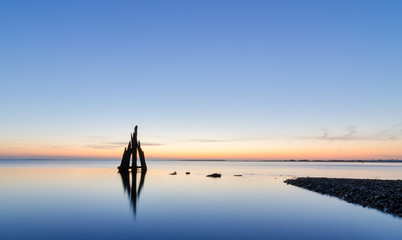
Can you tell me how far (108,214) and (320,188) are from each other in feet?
65.8

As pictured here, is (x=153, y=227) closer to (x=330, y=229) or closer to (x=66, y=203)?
(x=330, y=229)

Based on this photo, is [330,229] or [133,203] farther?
[133,203]

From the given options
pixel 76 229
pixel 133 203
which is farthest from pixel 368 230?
pixel 133 203

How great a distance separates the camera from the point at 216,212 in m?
18.0

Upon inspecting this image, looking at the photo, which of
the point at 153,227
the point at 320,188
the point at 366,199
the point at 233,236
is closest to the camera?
the point at 233,236

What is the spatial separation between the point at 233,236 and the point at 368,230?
242 inches

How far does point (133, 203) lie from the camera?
2161cm

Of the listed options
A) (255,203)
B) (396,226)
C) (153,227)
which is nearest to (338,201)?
(255,203)

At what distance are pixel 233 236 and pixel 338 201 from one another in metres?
12.9

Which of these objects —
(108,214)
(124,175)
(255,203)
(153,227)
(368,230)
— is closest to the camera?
(368,230)

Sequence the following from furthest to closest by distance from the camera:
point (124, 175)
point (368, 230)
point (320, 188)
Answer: point (124, 175) < point (320, 188) < point (368, 230)

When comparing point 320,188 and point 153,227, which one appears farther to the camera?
point 320,188

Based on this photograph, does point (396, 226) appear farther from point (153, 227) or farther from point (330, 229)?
point (153, 227)

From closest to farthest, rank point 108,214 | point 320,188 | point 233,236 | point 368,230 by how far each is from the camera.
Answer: point 233,236 → point 368,230 → point 108,214 → point 320,188
